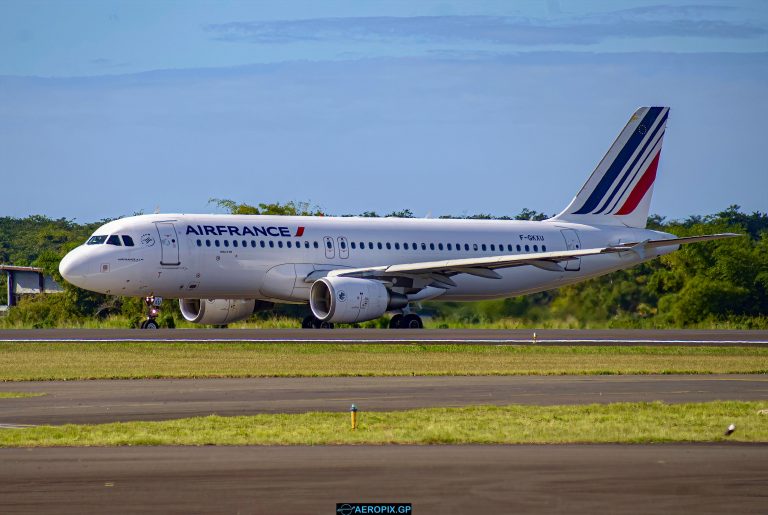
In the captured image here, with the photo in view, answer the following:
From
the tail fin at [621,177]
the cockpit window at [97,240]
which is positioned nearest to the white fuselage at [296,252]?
the cockpit window at [97,240]

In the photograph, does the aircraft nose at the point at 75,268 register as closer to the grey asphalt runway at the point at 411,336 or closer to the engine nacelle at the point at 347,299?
the grey asphalt runway at the point at 411,336

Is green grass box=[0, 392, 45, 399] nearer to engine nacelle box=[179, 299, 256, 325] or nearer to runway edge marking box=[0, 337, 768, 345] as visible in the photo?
runway edge marking box=[0, 337, 768, 345]

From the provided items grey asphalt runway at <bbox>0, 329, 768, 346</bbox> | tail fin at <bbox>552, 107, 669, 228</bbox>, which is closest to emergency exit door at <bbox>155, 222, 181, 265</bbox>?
grey asphalt runway at <bbox>0, 329, 768, 346</bbox>

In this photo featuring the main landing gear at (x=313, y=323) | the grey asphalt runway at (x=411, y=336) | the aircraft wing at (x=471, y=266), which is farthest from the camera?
the main landing gear at (x=313, y=323)

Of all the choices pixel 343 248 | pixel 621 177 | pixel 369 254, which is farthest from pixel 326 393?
pixel 621 177

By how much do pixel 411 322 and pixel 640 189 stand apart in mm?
12940

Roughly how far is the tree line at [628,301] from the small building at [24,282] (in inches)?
427

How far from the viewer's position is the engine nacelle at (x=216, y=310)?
155 ft

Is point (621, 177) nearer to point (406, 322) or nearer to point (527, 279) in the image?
point (527, 279)

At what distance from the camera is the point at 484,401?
21.5 metres

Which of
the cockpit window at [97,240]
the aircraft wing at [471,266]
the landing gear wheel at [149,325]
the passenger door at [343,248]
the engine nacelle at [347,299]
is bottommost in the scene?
the landing gear wheel at [149,325]

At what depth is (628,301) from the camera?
5581 centimetres

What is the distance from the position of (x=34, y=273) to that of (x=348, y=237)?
50049mm

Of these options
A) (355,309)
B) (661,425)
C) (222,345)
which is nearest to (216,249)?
(355,309)
